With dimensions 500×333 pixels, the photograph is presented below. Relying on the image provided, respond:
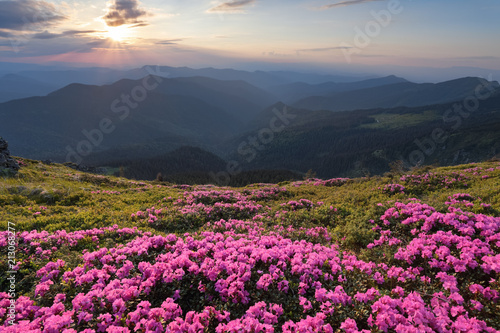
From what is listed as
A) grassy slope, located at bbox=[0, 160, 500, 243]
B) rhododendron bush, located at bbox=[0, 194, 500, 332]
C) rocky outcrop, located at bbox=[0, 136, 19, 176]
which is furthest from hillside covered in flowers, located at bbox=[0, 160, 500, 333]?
rocky outcrop, located at bbox=[0, 136, 19, 176]

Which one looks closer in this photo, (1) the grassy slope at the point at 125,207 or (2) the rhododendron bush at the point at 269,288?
(2) the rhododendron bush at the point at 269,288

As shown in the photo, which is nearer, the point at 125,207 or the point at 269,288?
the point at 269,288

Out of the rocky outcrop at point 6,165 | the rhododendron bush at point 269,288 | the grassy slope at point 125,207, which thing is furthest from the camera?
the rocky outcrop at point 6,165

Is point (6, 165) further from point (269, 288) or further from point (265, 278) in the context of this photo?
point (269, 288)

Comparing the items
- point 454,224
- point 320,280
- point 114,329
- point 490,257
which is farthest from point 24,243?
point 454,224

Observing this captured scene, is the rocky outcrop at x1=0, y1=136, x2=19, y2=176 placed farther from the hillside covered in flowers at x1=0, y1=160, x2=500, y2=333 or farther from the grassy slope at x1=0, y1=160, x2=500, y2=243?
the hillside covered in flowers at x1=0, y1=160, x2=500, y2=333

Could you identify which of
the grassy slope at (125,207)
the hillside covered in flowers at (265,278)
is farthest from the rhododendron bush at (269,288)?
the grassy slope at (125,207)

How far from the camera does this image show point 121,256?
739cm

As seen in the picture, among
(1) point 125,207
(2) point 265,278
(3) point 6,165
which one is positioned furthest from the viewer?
(3) point 6,165

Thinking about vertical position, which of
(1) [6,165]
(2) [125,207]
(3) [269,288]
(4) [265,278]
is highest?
(4) [265,278]

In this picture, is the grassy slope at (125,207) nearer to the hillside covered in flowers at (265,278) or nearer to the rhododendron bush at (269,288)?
the hillside covered in flowers at (265,278)

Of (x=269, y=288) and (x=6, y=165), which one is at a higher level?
(x=269, y=288)

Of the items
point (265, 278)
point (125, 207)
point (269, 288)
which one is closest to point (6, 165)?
point (125, 207)

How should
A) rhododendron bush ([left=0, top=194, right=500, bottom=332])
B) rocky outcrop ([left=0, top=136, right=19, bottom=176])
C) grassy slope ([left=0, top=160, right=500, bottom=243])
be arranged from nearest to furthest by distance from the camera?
rhododendron bush ([left=0, top=194, right=500, bottom=332]) < grassy slope ([left=0, top=160, right=500, bottom=243]) < rocky outcrop ([left=0, top=136, right=19, bottom=176])
